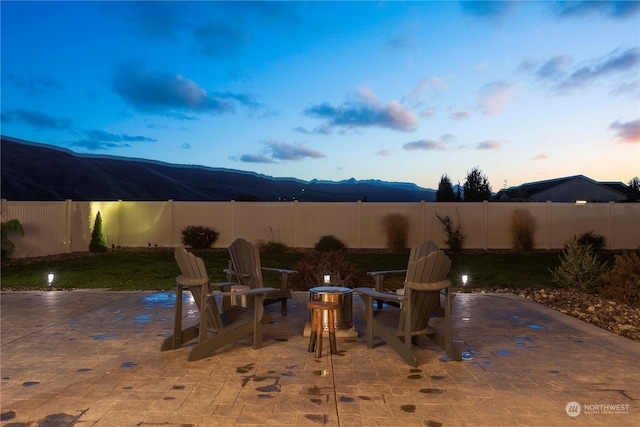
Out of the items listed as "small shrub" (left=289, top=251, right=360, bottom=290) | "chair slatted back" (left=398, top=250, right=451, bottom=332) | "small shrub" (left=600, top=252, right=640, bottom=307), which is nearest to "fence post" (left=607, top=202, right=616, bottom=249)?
"small shrub" (left=600, top=252, right=640, bottom=307)

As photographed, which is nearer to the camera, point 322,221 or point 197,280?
point 197,280

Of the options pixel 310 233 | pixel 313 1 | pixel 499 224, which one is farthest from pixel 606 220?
pixel 313 1

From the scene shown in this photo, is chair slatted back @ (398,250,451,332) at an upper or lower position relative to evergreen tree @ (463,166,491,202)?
lower

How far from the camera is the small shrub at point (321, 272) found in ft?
27.8

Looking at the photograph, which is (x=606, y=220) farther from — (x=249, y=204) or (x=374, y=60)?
(x=249, y=204)

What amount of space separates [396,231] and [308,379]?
12648 millimetres

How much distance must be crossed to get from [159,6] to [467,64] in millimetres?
7467

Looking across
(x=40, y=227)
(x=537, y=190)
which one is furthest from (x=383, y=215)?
(x=537, y=190)

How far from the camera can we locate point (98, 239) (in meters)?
16.1

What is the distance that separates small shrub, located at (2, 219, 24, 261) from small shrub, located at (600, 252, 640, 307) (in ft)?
46.8

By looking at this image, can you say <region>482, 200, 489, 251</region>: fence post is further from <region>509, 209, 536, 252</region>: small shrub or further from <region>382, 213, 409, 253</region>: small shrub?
<region>382, 213, 409, 253</region>: small shrub

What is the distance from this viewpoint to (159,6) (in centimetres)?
1090

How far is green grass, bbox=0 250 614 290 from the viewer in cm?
986

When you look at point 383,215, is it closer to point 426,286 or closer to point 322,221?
point 322,221
